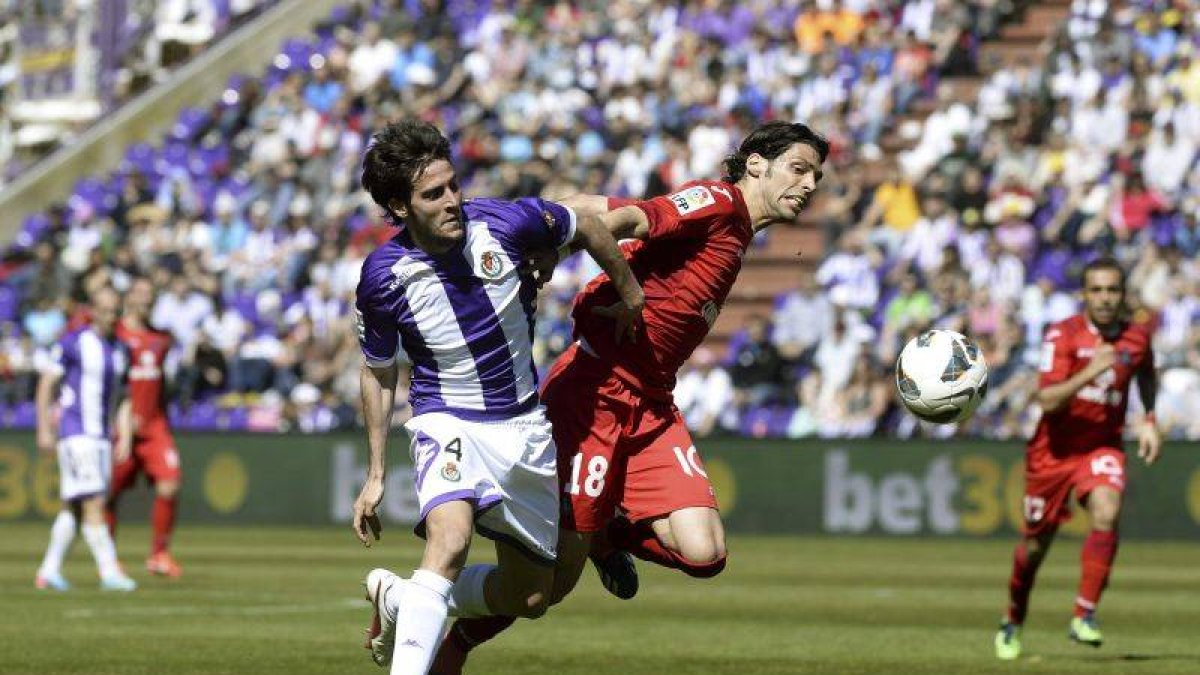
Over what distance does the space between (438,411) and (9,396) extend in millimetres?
22267

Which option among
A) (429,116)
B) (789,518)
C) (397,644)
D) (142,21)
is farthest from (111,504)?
(142,21)

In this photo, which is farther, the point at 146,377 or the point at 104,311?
the point at 146,377

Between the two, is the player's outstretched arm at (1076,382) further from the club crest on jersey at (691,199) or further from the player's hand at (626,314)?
the player's hand at (626,314)

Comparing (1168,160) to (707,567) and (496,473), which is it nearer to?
(707,567)

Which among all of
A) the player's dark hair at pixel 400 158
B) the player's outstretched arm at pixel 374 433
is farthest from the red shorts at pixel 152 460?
the player's dark hair at pixel 400 158

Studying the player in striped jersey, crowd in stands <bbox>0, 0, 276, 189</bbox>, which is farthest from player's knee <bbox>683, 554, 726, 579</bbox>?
crowd in stands <bbox>0, 0, 276, 189</bbox>

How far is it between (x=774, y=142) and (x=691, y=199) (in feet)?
1.69

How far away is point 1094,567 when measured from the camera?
1260 cm

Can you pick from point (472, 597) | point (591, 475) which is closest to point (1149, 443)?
point (591, 475)

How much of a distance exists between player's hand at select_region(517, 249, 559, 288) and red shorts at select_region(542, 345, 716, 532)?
78 cm

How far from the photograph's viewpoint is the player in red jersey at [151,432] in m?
18.1

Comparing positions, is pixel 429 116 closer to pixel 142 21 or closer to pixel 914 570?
pixel 142 21

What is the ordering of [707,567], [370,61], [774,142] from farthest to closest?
[370,61] < [774,142] < [707,567]

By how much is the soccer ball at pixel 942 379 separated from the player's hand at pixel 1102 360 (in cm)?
219
